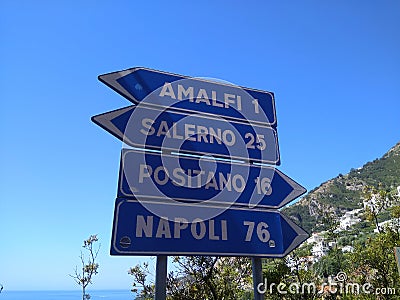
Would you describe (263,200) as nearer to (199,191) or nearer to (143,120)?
(199,191)

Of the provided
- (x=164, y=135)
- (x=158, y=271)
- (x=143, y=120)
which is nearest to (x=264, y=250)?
(x=158, y=271)

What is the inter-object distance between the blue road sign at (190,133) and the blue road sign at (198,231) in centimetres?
52

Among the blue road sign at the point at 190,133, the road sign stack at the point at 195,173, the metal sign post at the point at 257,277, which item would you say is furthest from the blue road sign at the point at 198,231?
the blue road sign at the point at 190,133

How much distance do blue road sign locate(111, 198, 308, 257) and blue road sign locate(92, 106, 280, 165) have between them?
0.52m

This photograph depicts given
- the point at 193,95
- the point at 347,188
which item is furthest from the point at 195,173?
the point at 347,188

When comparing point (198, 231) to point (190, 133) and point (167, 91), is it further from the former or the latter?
point (167, 91)

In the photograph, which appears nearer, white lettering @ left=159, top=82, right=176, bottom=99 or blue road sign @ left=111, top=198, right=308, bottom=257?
blue road sign @ left=111, top=198, right=308, bottom=257

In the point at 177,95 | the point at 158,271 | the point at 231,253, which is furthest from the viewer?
the point at 177,95

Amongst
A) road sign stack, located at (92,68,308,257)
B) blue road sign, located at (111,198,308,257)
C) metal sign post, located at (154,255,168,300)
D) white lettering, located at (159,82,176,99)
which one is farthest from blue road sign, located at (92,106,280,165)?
metal sign post, located at (154,255,168,300)

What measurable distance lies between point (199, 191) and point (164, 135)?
0.57 metres

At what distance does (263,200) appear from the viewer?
2775 mm

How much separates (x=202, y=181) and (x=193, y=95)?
863 mm

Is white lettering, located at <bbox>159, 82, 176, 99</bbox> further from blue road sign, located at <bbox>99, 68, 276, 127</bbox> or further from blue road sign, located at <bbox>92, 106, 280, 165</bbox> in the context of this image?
blue road sign, located at <bbox>92, 106, 280, 165</bbox>

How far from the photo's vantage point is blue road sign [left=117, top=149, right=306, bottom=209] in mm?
2406
